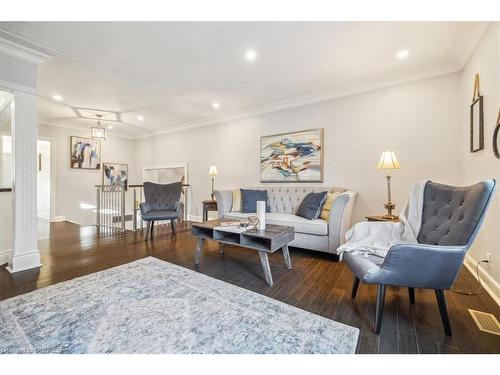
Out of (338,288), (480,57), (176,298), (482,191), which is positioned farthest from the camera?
(480,57)

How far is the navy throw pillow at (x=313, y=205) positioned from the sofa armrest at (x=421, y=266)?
66.7 inches

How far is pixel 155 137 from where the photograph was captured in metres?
6.37

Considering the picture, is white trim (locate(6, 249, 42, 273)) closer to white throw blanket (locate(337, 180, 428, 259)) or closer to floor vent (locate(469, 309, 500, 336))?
white throw blanket (locate(337, 180, 428, 259))

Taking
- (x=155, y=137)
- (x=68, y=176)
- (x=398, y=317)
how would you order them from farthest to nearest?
(x=155, y=137), (x=68, y=176), (x=398, y=317)

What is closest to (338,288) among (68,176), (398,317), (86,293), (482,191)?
(398,317)

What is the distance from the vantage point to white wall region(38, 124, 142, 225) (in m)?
5.32

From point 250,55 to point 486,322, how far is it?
315 centimetres

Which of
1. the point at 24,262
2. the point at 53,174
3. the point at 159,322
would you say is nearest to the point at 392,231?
the point at 159,322

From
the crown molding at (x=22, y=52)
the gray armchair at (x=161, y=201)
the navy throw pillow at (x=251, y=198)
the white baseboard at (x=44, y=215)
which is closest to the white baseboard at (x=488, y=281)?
the navy throw pillow at (x=251, y=198)

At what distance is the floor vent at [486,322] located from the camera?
141cm

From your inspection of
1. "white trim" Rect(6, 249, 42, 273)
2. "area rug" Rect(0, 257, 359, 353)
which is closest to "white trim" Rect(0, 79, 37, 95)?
"white trim" Rect(6, 249, 42, 273)

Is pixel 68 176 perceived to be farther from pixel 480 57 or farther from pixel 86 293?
pixel 480 57
